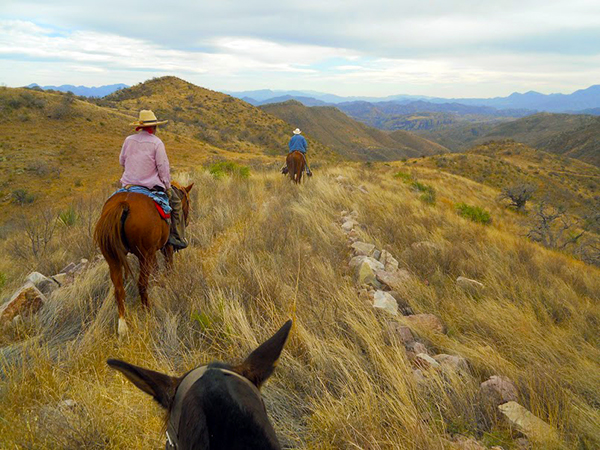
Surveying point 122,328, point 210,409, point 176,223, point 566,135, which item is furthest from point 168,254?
point 566,135

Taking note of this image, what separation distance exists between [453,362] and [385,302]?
907 millimetres

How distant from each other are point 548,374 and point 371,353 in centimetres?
135

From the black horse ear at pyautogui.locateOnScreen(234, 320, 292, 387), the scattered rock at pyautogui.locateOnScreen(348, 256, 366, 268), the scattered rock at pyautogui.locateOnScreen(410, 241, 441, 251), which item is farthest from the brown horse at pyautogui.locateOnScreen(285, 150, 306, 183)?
the black horse ear at pyautogui.locateOnScreen(234, 320, 292, 387)

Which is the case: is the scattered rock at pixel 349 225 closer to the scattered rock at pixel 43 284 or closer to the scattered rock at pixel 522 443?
the scattered rock at pixel 522 443

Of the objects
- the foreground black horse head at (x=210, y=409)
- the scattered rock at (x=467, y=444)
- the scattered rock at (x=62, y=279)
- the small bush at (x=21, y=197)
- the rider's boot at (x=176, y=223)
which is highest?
the foreground black horse head at (x=210, y=409)

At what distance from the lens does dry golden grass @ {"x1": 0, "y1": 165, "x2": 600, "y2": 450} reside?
1.81 m

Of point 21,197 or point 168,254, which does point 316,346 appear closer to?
point 168,254

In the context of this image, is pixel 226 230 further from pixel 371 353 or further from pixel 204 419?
A: pixel 204 419

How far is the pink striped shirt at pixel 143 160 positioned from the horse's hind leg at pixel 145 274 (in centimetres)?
84

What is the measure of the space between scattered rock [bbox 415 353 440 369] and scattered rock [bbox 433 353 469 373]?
0.06 meters

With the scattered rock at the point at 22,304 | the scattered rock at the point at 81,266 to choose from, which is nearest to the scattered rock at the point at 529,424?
the scattered rock at the point at 22,304

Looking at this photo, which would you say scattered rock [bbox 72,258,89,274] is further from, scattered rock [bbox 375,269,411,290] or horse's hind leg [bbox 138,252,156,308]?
scattered rock [bbox 375,269,411,290]

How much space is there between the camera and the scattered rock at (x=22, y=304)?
2883mm

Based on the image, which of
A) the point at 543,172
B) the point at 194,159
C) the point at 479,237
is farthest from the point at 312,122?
the point at 479,237
